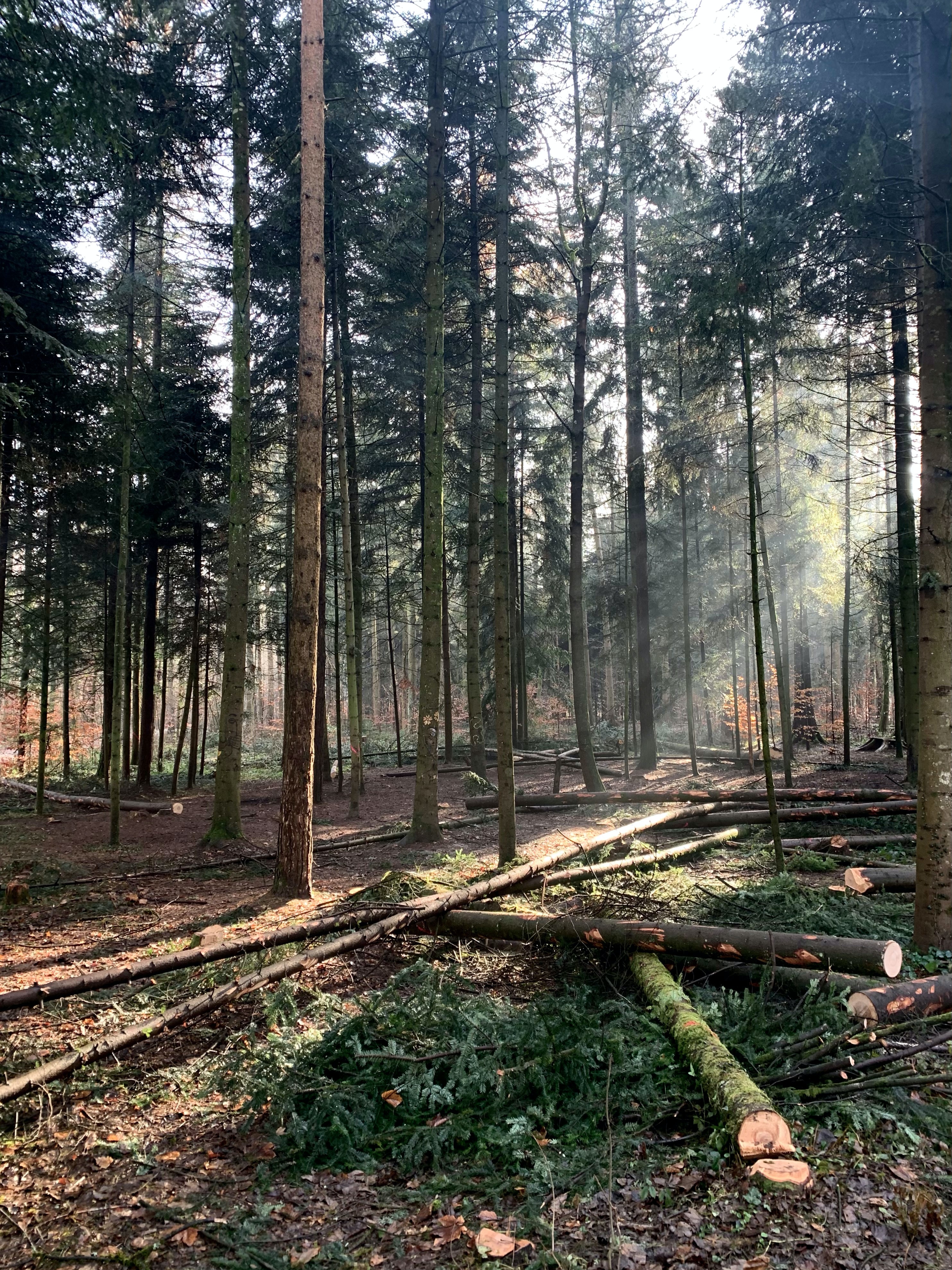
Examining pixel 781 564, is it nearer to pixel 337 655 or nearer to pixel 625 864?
pixel 337 655

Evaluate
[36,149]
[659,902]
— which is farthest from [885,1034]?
[36,149]

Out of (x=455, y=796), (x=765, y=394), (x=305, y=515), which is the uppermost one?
(x=765, y=394)

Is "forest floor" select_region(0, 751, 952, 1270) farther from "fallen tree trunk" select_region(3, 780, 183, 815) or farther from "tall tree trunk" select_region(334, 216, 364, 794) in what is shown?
"fallen tree trunk" select_region(3, 780, 183, 815)

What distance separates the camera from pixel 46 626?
12.8 meters

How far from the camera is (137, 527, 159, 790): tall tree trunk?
1828cm

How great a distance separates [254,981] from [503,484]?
6201mm

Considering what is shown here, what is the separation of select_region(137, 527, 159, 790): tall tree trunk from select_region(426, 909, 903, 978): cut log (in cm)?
1489

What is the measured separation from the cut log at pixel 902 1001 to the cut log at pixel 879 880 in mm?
2586

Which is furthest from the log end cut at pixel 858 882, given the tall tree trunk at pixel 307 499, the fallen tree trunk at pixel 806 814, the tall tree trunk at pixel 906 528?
the tall tree trunk at pixel 307 499

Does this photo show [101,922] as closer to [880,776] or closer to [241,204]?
[241,204]

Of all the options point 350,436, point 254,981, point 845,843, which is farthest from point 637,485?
point 254,981

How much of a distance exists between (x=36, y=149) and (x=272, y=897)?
11243 mm

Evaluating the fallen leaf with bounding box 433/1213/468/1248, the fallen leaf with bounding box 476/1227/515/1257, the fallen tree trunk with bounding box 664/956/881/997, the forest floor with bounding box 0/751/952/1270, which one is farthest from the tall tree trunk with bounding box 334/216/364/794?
the fallen leaf with bounding box 476/1227/515/1257

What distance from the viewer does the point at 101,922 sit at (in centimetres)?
741
